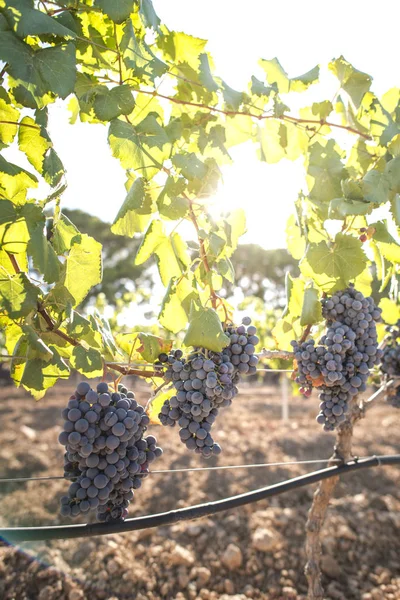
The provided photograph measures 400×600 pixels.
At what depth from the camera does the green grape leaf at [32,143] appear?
1.30 m

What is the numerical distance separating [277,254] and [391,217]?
19209 mm

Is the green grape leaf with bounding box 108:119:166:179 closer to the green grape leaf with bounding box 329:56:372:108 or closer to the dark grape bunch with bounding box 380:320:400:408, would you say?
the green grape leaf with bounding box 329:56:372:108

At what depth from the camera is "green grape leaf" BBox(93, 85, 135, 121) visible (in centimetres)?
130

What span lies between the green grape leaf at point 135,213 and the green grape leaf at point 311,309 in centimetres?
66

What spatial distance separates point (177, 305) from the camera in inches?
60.5

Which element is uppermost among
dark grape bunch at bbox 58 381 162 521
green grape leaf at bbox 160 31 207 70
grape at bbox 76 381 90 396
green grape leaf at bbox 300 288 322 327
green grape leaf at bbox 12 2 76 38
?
green grape leaf at bbox 160 31 207 70

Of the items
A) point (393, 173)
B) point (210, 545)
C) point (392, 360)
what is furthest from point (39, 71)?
point (210, 545)

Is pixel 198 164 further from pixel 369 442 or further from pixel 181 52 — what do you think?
pixel 369 442

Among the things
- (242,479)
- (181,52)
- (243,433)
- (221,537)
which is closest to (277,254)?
(243,433)

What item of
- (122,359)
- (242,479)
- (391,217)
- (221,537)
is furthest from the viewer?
(242,479)

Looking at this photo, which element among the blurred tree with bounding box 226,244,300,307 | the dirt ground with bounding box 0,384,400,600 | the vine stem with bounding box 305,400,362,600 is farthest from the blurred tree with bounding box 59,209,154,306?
the vine stem with bounding box 305,400,362,600

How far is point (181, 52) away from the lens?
1560 millimetres

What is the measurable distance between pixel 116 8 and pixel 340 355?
1.27m

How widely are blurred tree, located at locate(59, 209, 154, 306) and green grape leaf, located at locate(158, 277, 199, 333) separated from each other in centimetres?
1870
